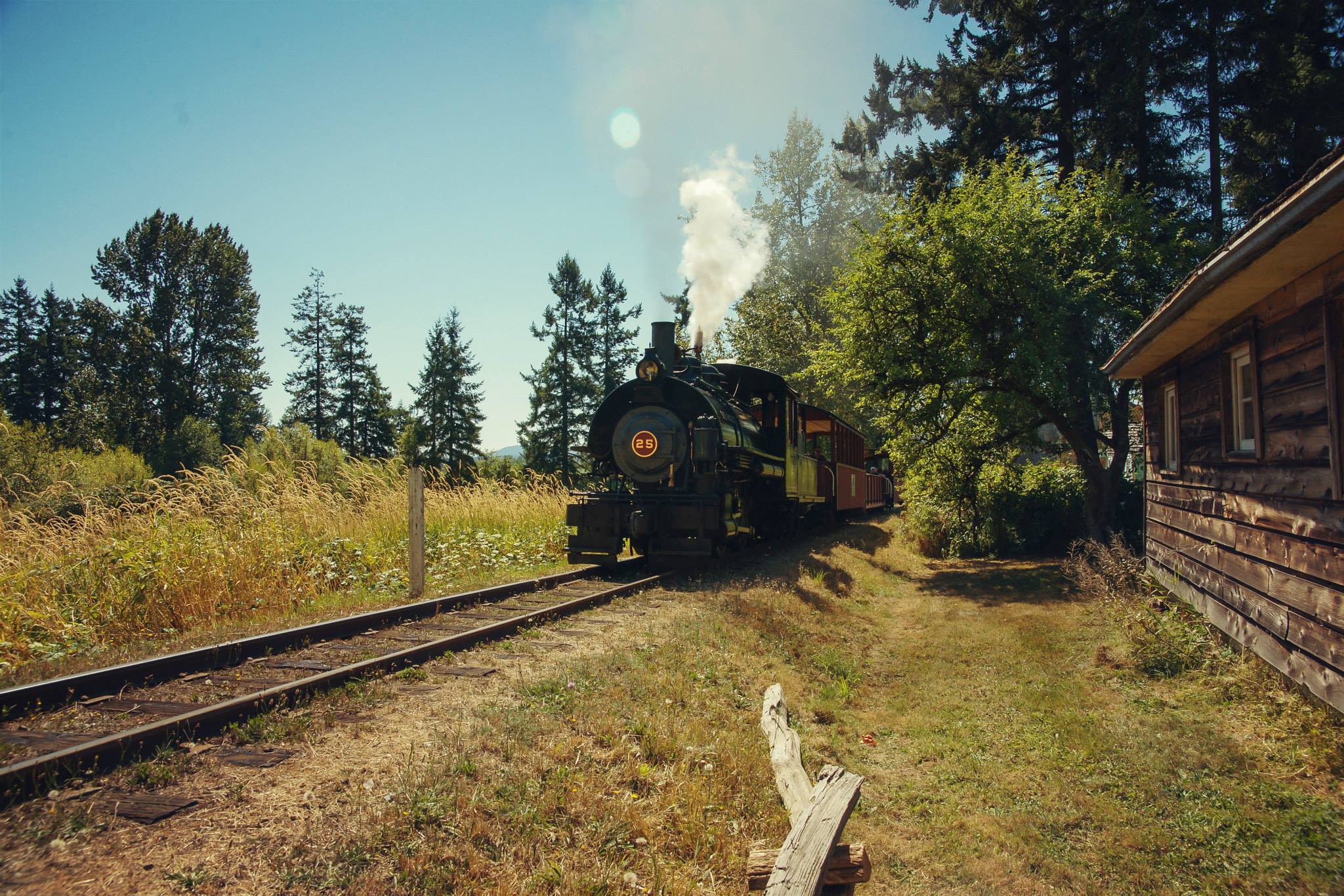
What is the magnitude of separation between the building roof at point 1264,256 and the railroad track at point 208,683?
6105 mm

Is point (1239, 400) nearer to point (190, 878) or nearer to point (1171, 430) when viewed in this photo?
point (1171, 430)

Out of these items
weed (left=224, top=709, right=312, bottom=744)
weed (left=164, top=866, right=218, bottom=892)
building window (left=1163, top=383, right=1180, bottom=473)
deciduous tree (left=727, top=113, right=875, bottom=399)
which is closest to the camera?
weed (left=164, top=866, right=218, bottom=892)

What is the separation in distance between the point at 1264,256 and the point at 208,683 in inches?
312

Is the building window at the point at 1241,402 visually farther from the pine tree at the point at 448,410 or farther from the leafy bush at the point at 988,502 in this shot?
the pine tree at the point at 448,410

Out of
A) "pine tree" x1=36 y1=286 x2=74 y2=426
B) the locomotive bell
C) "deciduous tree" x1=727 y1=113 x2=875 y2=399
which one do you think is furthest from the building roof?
"pine tree" x1=36 y1=286 x2=74 y2=426

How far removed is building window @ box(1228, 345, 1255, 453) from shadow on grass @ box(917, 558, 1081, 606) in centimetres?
475

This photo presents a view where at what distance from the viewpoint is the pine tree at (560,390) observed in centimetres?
4553

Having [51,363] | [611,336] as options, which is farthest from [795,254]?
[51,363]

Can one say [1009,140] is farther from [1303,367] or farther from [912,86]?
[1303,367]

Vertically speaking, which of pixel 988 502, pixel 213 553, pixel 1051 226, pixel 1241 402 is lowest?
pixel 988 502

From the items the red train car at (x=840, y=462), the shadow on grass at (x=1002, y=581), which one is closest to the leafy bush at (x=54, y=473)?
the shadow on grass at (x=1002, y=581)

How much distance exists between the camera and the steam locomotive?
11180mm

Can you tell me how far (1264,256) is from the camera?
491 cm

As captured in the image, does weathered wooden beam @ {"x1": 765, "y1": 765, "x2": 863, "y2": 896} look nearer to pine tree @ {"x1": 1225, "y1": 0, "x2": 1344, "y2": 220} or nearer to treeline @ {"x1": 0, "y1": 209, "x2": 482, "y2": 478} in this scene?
pine tree @ {"x1": 1225, "y1": 0, "x2": 1344, "y2": 220}
